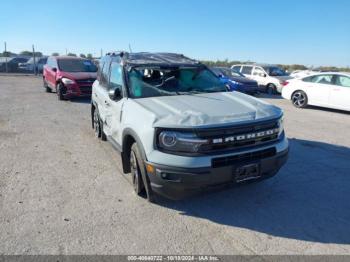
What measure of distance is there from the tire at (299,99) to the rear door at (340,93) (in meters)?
1.09

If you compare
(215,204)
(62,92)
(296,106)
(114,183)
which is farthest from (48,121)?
(296,106)

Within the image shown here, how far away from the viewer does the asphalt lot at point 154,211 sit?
310 centimetres

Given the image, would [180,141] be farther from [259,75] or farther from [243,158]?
[259,75]

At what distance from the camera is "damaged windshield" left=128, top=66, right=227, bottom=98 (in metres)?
4.44

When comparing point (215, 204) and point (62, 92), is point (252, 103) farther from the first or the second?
point (62, 92)

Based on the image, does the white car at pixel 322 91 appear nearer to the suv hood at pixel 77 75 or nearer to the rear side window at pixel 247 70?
the rear side window at pixel 247 70

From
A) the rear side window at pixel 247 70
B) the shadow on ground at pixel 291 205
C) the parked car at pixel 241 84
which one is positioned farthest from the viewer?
the rear side window at pixel 247 70

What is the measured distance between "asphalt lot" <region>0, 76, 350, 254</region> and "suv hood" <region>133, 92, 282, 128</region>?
1.14 m

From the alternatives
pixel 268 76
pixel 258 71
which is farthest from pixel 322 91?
pixel 258 71

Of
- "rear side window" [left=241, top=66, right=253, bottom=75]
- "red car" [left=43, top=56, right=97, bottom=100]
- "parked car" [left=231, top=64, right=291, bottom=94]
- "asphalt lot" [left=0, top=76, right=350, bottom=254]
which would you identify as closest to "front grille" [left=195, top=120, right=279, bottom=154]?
"asphalt lot" [left=0, top=76, right=350, bottom=254]

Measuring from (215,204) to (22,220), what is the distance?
231 centimetres

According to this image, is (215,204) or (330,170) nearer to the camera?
(215,204)

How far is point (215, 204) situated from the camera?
3.96 metres

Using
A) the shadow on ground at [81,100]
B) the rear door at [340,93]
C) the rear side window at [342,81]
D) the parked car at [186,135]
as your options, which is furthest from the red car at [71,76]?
the rear side window at [342,81]
